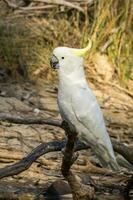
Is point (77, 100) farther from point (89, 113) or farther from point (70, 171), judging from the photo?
point (70, 171)

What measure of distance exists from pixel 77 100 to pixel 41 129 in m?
1.99

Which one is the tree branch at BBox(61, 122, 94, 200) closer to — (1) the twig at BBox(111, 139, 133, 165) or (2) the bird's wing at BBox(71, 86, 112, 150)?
(2) the bird's wing at BBox(71, 86, 112, 150)

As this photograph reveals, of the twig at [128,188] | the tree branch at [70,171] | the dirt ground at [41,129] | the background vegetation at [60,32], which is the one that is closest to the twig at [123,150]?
the twig at [128,188]

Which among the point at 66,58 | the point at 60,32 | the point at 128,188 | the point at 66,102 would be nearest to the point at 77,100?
the point at 66,102

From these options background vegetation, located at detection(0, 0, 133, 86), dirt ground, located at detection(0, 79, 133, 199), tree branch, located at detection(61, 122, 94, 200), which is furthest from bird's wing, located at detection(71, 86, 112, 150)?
background vegetation, located at detection(0, 0, 133, 86)

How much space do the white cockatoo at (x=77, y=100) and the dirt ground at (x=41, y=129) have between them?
914mm

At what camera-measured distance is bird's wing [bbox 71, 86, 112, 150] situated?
3611 millimetres

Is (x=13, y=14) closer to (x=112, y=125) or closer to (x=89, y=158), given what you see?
(x=112, y=125)

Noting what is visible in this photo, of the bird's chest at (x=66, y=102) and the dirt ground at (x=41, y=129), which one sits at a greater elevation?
the bird's chest at (x=66, y=102)

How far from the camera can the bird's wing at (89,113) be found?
361 cm

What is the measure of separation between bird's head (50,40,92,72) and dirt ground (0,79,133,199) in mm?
1161

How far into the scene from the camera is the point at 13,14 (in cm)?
714

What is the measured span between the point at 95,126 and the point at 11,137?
175 cm

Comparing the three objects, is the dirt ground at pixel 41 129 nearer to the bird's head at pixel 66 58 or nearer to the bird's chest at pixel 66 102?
the bird's chest at pixel 66 102
